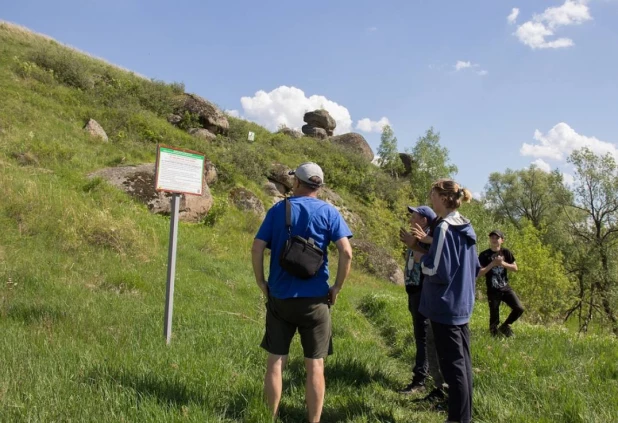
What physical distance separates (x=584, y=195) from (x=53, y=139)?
31.9 meters

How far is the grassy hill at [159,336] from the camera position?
3.18 metres

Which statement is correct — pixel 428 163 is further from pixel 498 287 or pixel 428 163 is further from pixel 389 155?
pixel 498 287

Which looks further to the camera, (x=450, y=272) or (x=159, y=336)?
(x=159, y=336)

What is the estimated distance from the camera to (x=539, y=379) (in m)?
4.07

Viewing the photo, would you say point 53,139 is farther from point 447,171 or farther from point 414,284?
point 447,171


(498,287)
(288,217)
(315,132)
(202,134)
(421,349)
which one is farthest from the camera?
(315,132)

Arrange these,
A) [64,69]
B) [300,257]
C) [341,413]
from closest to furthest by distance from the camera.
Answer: [300,257] < [341,413] < [64,69]

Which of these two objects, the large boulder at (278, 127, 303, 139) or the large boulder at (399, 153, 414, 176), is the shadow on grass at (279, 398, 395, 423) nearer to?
the large boulder at (278, 127, 303, 139)

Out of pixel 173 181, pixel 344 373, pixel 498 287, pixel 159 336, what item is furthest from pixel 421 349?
pixel 173 181

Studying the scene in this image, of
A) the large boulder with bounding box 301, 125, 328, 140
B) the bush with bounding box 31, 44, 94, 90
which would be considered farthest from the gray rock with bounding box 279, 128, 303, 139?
the bush with bounding box 31, 44, 94, 90

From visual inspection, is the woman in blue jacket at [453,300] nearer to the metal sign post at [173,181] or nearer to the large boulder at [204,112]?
the metal sign post at [173,181]

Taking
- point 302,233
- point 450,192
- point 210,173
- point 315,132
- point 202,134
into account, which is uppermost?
point 315,132

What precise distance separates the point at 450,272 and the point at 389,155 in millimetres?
40380

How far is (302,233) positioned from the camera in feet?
10.3
